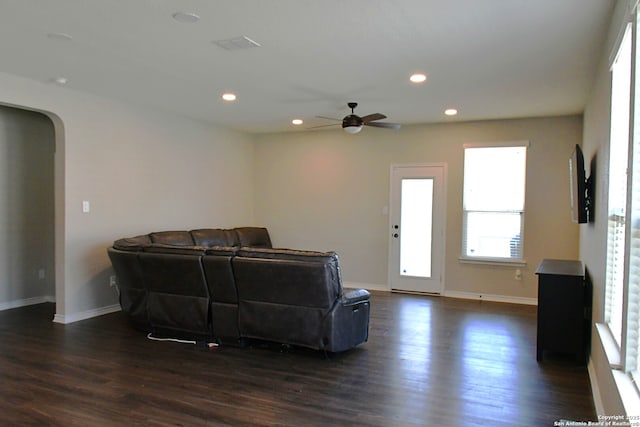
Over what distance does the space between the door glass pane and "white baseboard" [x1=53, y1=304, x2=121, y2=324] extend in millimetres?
4266

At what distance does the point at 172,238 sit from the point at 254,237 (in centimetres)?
187

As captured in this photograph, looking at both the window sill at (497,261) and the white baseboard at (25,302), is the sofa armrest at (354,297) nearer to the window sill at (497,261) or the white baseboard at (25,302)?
the window sill at (497,261)

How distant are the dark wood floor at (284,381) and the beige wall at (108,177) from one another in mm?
755

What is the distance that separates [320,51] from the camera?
149 inches

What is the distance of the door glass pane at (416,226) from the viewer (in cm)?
714

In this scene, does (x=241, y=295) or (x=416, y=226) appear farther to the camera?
(x=416, y=226)

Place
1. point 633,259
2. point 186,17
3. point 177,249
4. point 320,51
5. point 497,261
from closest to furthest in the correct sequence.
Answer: point 633,259 → point 186,17 → point 320,51 → point 177,249 → point 497,261

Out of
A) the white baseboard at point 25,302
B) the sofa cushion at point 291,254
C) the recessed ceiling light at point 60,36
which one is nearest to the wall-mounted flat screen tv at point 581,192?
the sofa cushion at point 291,254

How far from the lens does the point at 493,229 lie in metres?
6.75

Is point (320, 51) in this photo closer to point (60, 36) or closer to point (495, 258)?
point (60, 36)

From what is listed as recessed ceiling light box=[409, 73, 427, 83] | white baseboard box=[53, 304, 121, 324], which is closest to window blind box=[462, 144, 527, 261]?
recessed ceiling light box=[409, 73, 427, 83]

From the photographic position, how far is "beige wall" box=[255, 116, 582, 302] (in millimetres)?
6398

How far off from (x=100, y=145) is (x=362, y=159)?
3930mm

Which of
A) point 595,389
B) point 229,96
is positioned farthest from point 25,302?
point 595,389
